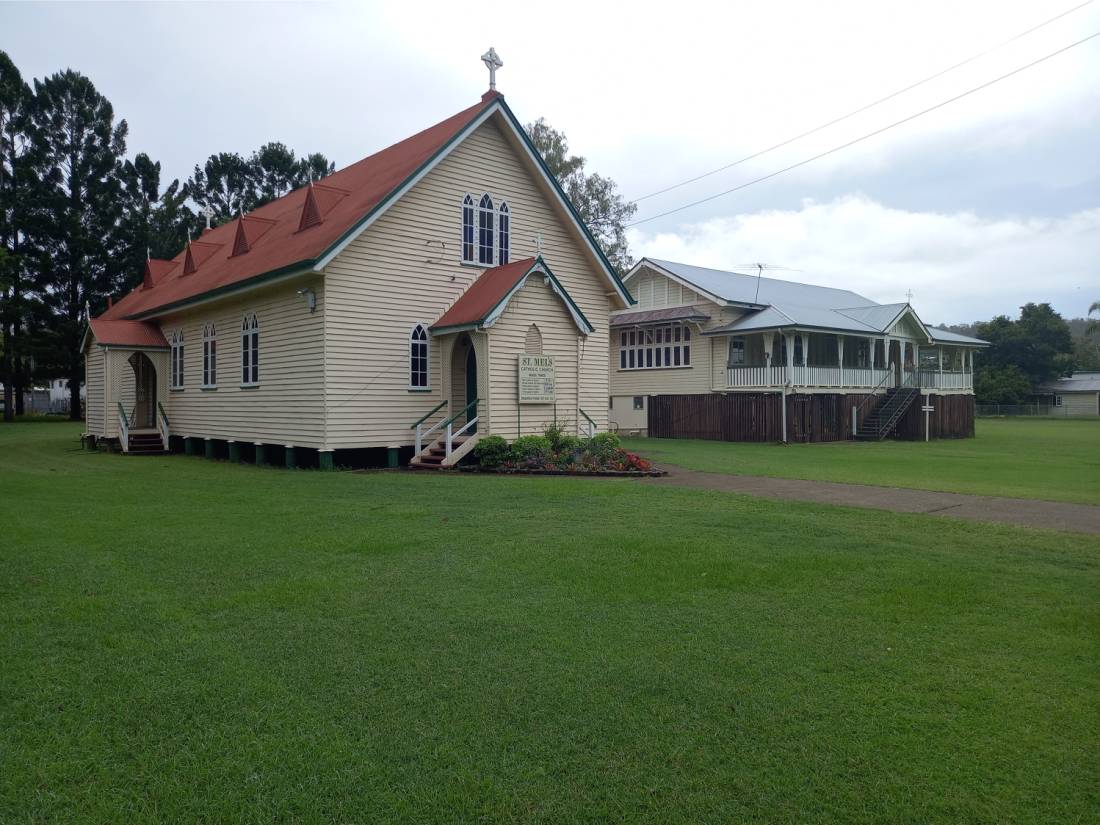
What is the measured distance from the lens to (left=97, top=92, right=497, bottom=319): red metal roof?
18.6 metres

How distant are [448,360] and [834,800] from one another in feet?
54.7

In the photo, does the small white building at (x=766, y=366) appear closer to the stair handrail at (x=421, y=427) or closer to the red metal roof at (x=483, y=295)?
the red metal roof at (x=483, y=295)

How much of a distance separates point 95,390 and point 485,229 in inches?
628

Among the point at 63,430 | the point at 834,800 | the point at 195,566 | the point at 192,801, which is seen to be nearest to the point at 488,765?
the point at 192,801

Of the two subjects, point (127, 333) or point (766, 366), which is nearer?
point (127, 333)

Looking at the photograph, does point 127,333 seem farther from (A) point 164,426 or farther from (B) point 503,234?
(B) point 503,234

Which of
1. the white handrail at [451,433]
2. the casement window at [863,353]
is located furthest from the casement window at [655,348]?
the white handrail at [451,433]

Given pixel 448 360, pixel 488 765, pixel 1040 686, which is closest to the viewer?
pixel 488 765

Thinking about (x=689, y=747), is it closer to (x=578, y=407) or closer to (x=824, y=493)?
(x=824, y=493)

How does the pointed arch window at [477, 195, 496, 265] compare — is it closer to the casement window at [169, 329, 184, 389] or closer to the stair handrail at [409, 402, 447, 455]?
the stair handrail at [409, 402, 447, 455]

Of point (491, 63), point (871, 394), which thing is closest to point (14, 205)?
point (491, 63)

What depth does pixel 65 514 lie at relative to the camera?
1127cm

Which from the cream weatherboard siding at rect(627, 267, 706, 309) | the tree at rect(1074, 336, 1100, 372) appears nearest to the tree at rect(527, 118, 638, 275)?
the cream weatherboard siding at rect(627, 267, 706, 309)

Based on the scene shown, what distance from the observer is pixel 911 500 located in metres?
13.2
